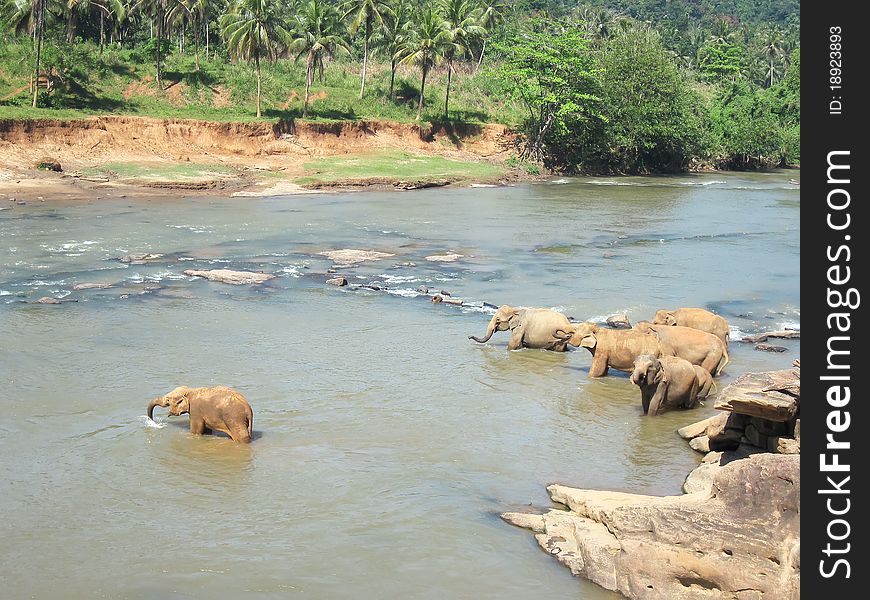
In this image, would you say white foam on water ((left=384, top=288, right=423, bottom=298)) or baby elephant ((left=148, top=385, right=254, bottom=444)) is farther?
white foam on water ((left=384, top=288, right=423, bottom=298))

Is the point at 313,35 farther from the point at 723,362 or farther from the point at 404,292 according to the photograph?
the point at 723,362

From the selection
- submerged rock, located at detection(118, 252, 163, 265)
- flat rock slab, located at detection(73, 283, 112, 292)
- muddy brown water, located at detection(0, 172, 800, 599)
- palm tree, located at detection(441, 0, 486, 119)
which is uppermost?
palm tree, located at detection(441, 0, 486, 119)

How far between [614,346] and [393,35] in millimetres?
52280

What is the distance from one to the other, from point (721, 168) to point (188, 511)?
2504 inches

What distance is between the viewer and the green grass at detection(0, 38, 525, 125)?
2093 inches

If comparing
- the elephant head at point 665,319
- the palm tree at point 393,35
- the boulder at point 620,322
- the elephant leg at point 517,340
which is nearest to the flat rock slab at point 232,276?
the elephant leg at point 517,340

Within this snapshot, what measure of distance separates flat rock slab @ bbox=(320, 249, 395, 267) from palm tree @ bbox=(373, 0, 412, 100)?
115ft

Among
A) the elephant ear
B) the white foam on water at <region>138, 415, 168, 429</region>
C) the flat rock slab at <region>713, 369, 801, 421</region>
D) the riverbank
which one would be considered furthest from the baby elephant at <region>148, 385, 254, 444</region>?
the riverbank

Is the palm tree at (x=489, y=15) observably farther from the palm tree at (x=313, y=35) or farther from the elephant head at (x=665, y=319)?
the elephant head at (x=665, y=319)

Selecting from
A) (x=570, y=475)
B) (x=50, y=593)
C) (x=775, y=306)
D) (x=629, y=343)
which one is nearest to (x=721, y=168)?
(x=775, y=306)

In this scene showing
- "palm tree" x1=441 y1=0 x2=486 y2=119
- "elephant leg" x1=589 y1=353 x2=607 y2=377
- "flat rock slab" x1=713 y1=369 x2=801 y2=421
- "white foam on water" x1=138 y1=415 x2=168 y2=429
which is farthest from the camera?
"palm tree" x1=441 y1=0 x2=486 y2=119

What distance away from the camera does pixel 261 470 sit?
11.6 meters

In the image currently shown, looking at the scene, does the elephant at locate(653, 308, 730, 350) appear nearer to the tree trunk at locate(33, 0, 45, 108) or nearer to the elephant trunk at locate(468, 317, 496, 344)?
the elephant trunk at locate(468, 317, 496, 344)
